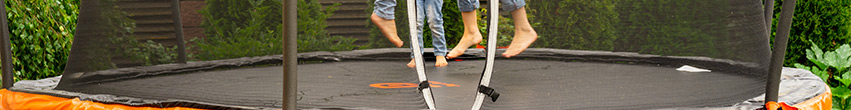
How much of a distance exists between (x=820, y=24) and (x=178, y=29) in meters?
2.77

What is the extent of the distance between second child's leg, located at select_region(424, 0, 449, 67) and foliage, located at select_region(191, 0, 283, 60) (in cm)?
60

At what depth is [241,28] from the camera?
62.9 inches

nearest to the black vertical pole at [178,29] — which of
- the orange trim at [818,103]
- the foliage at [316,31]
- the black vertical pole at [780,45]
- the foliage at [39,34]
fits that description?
the foliage at [316,31]

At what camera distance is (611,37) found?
1598 millimetres

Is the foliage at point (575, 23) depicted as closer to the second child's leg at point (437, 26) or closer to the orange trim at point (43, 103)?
the second child's leg at point (437, 26)

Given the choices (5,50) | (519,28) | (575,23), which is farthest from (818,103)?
(5,50)

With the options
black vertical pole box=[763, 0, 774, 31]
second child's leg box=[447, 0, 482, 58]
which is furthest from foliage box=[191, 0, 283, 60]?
black vertical pole box=[763, 0, 774, 31]

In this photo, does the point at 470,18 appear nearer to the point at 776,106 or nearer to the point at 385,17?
the point at 385,17

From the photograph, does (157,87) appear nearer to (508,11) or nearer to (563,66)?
(508,11)

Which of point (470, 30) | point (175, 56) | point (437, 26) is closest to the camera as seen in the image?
point (175, 56)

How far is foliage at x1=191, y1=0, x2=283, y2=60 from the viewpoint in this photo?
5.10ft

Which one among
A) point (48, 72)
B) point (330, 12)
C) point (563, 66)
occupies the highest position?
point (330, 12)

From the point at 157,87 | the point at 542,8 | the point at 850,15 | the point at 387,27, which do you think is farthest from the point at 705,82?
the point at 850,15

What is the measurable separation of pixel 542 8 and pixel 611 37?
0.66 feet
